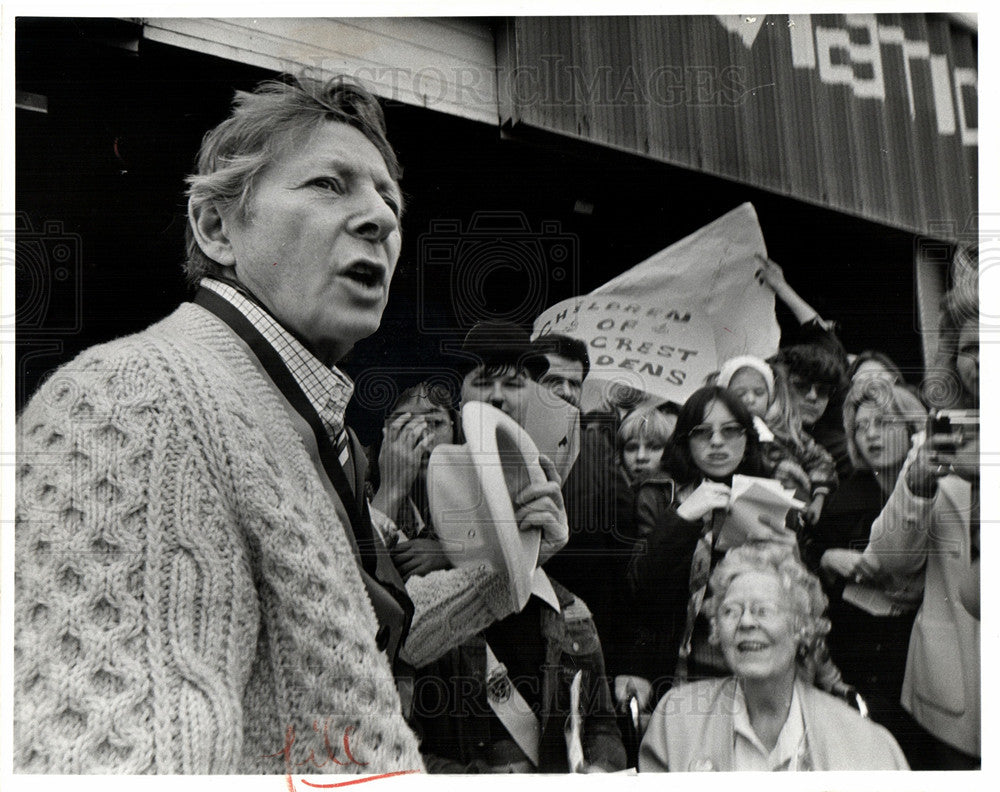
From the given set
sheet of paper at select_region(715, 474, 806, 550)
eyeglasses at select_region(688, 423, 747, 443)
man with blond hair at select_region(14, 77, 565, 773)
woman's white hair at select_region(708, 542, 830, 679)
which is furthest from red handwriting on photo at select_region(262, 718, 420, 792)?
eyeglasses at select_region(688, 423, 747, 443)

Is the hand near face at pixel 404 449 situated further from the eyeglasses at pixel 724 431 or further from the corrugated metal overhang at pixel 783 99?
the corrugated metal overhang at pixel 783 99

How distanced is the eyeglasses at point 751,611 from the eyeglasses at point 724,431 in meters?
0.54

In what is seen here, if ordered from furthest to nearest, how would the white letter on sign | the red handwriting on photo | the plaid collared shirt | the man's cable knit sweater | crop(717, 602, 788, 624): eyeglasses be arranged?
the white letter on sign
crop(717, 602, 788, 624): eyeglasses
the plaid collared shirt
the red handwriting on photo
the man's cable knit sweater

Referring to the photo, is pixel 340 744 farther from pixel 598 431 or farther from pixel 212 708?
pixel 598 431

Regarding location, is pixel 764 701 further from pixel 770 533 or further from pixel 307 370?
pixel 307 370

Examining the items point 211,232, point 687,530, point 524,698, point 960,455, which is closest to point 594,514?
point 687,530

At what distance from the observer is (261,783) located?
321 centimetres

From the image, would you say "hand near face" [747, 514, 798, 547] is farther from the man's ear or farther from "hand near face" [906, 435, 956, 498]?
the man's ear

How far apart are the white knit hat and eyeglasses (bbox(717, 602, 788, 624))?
0.67 metres

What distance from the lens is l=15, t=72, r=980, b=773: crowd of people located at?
3146 mm

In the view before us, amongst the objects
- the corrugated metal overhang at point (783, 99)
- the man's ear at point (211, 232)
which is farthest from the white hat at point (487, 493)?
the corrugated metal overhang at point (783, 99)

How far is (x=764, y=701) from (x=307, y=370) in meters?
1.82

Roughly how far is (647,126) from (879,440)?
1299 millimetres

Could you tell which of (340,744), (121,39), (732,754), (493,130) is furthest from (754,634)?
(121,39)
